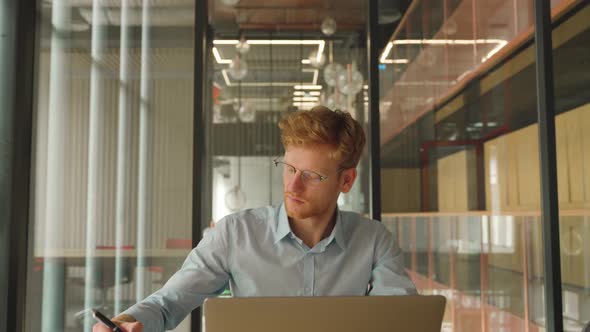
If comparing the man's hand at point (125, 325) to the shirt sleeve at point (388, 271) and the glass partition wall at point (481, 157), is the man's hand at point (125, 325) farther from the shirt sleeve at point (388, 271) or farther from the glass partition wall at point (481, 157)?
the glass partition wall at point (481, 157)

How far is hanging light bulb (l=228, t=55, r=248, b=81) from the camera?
3.30 metres

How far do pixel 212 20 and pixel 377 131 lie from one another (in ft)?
3.94

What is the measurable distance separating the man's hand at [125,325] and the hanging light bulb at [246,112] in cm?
208

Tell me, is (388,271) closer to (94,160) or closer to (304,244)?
(304,244)

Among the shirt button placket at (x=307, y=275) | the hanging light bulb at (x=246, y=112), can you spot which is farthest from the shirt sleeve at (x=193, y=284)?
the hanging light bulb at (x=246, y=112)

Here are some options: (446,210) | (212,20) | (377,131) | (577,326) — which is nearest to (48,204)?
(212,20)

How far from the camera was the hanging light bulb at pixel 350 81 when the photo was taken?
10.6 ft

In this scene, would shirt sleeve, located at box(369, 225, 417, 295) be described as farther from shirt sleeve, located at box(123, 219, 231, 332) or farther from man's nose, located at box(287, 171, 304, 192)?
shirt sleeve, located at box(123, 219, 231, 332)

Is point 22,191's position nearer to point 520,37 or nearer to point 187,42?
point 187,42

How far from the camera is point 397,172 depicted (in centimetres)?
301

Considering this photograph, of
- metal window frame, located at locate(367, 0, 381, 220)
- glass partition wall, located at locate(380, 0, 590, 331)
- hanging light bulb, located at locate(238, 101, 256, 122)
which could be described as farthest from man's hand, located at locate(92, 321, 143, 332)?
hanging light bulb, located at locate(238, 101, 256, 122)

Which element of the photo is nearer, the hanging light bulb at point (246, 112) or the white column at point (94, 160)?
the white column at point (94, 160)

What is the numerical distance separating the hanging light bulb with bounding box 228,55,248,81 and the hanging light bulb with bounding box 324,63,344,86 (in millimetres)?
500

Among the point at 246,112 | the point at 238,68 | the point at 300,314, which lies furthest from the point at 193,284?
the point at 238,68
